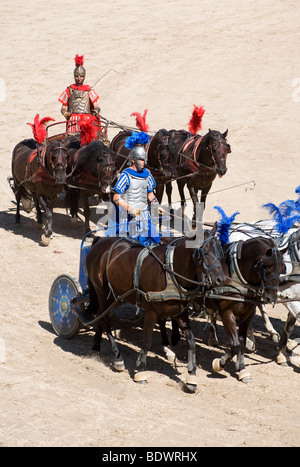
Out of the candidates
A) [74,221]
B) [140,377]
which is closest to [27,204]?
[74,221]

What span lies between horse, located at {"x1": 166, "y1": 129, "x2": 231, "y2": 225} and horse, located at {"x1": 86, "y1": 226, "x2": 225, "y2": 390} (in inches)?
181

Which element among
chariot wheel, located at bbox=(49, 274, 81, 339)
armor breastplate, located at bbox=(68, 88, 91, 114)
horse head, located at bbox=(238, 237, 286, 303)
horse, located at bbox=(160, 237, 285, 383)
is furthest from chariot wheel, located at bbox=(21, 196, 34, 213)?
horse head, located at bbox=(238, 237, 286, 303)

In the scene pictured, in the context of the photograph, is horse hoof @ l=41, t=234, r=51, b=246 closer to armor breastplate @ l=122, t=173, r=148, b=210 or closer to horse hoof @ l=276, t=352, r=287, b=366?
armor breastplate @ l=122, t=173, r=148, b=210

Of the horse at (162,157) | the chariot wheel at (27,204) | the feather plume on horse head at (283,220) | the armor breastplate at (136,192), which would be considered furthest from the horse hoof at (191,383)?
the chariot wheel at (27,204)

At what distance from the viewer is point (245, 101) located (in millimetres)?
21562

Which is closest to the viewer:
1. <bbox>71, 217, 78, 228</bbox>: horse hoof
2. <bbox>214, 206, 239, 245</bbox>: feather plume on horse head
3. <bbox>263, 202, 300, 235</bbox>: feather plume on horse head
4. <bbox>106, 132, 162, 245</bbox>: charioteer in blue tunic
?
<bbox>214, 206, 239, 245</bbox>: feather plume on horse head

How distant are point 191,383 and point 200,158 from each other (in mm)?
6310

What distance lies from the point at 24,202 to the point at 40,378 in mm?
7052

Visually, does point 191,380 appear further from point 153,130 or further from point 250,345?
point 153,130

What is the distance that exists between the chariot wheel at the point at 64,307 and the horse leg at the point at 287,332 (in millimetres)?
2503

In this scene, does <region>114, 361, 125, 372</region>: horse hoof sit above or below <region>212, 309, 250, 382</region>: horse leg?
below

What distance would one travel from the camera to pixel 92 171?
13000 millimetres

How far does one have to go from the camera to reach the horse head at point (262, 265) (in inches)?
317

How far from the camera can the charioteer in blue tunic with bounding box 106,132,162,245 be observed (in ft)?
30.1
